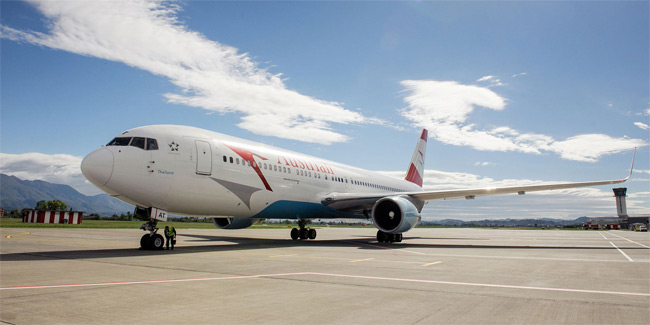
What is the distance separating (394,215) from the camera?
1878cm

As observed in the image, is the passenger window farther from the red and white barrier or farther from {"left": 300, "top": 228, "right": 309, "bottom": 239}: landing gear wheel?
the red and white barrier

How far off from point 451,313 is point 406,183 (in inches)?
1169

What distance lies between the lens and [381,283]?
23.5 feet

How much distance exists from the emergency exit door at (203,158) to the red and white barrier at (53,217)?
1940 inches

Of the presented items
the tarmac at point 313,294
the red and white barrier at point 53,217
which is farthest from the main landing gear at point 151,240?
the red and white barrier at point 53,217

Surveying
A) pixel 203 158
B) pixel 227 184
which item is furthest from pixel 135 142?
pixel 227 184

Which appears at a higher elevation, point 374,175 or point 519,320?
point 374,175

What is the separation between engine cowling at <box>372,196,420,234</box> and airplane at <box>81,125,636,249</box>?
0.05 meters

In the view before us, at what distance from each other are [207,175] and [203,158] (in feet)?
2.09

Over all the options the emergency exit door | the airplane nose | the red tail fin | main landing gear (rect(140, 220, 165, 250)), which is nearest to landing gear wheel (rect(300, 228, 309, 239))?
the emergency exit door

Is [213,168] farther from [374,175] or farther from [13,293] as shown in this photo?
[374,175]

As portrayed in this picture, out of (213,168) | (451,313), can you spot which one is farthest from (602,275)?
(213,168)

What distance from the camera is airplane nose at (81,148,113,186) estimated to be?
12102mm

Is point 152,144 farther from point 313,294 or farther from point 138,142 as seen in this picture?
point 313,294
